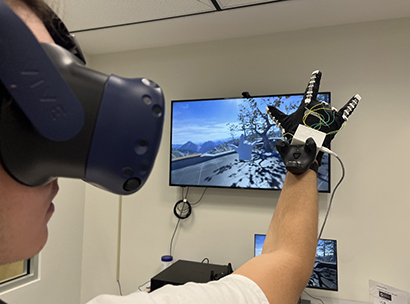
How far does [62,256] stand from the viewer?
2.46 meters

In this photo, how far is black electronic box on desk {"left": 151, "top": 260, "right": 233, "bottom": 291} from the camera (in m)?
1.84

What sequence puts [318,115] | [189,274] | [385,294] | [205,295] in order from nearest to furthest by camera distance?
[205,295] < [318,115] < [385,294] < [189,274]

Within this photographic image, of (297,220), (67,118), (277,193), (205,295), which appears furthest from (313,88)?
(277,193)

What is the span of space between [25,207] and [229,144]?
6.23 feet

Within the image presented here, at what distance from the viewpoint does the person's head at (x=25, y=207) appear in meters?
0.34

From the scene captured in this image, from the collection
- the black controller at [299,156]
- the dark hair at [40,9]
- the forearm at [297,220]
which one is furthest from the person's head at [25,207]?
the black controller at [299,156]

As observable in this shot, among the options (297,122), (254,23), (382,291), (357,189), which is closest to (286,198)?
(297,122)

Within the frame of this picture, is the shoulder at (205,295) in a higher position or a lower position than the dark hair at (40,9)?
lower

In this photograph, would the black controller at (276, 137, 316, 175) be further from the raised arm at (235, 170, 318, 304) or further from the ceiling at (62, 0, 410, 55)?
the ceiling at (62, 0, 410, 55)

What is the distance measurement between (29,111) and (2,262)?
212mm

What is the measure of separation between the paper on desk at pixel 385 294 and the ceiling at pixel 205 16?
6.07 ft

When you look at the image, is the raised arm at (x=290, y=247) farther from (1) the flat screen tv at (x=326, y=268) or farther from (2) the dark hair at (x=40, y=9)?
(1) the flat screen tv at (x=326, y=268)

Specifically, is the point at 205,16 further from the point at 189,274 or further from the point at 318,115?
the point at 189,274

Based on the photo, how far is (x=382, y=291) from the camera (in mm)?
1839
